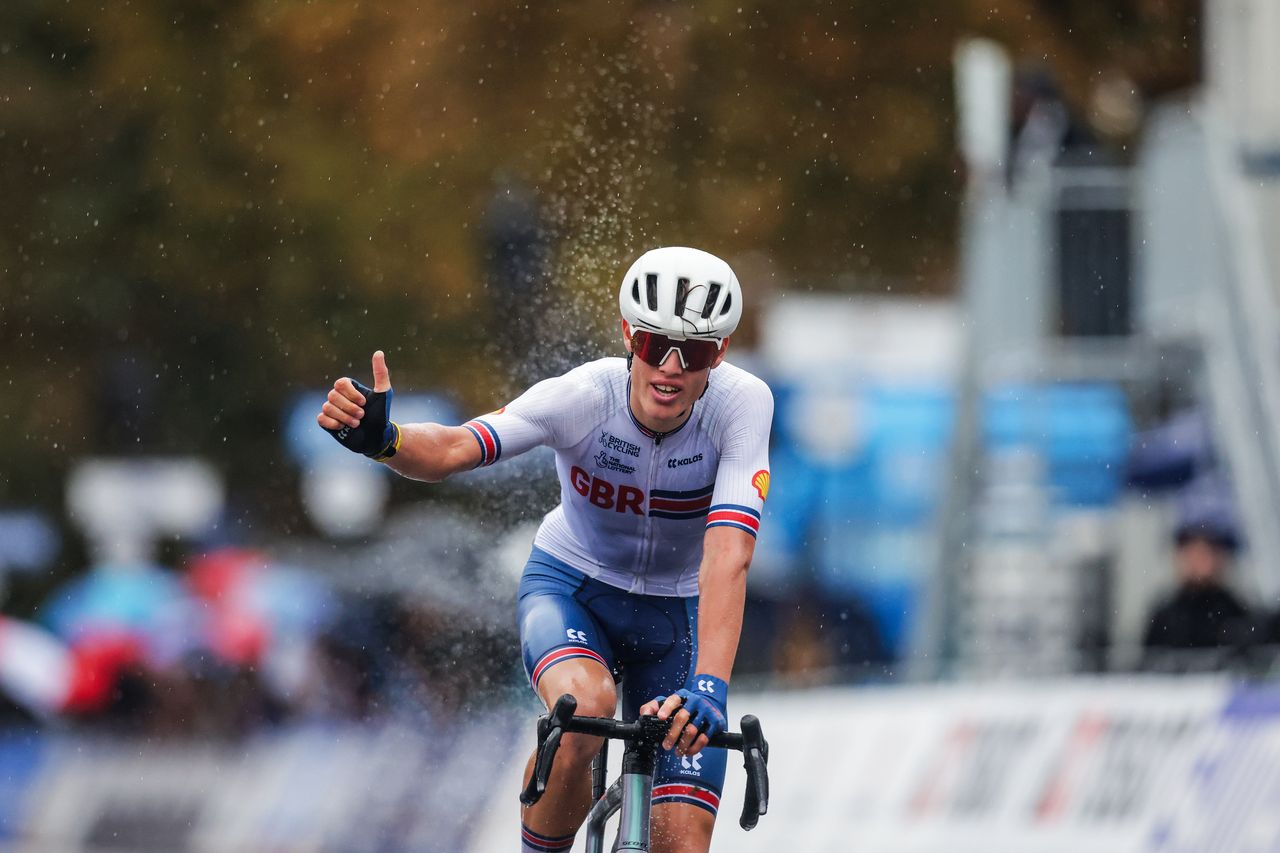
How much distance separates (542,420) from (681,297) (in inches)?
25.9

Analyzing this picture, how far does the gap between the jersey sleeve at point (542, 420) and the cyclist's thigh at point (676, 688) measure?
762 millimetres

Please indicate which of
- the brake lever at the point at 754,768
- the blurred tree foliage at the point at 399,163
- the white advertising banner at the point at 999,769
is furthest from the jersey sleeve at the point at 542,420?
the blurred tree foliage at the point at 399,163

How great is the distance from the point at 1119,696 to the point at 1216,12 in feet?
33.1

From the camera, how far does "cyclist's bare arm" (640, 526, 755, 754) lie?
Answer: 602 cm

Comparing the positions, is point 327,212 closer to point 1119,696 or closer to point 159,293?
point 159,293

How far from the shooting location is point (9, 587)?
24578 millimetres

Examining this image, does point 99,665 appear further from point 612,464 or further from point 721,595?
point 721,595

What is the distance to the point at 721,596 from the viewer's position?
615 centimetres

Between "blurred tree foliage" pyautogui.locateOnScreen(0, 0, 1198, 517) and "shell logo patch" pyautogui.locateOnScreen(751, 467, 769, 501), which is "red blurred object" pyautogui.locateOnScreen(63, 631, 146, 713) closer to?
"blurred tree foliage" pyautogui.locateOnScreen(0, 0, 1198, 517)

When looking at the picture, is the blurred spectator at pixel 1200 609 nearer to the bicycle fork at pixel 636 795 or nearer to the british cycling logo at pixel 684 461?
the british cycling logo at pixel 684 461

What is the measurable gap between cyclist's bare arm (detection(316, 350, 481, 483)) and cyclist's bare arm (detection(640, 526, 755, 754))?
0.76 metres

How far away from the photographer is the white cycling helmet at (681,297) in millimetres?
6184

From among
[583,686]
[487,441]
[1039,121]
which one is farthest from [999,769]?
[1039,121]

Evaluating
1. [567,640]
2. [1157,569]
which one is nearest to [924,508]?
[1157,569]
